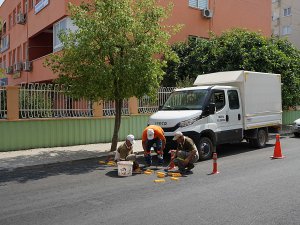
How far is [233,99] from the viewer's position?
39.7 ft

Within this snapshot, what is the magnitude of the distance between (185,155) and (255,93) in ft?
16.3

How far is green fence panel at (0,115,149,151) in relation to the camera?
12531mm

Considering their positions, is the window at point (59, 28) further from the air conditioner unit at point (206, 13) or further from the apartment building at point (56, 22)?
the air conditioner unit at point (206, 13)

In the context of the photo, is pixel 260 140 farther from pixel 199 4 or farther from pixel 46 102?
pixel 199 4

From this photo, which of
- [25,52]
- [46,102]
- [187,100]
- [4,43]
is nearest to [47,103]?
[46,102]

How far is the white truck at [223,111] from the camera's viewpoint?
1066cm

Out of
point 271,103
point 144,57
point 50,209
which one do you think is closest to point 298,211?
point 50,209

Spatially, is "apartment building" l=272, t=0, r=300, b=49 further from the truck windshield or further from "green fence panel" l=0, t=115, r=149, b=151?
the truck windshield

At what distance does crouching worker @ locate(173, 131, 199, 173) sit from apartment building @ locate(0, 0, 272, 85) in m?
11.3

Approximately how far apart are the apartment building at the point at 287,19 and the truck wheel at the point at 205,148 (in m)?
37.9

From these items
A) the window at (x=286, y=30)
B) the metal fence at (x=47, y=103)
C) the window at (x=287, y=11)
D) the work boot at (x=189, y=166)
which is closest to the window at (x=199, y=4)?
the metal fence at (x=47, y=103)

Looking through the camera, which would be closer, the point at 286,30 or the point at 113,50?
the point at 113,50

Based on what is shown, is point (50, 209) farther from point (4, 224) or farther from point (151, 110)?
point (151, 110)

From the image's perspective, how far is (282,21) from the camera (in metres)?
47.0
